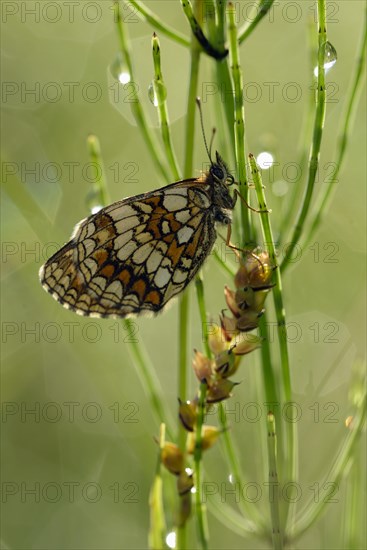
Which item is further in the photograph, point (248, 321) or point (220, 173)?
point (220, 173)

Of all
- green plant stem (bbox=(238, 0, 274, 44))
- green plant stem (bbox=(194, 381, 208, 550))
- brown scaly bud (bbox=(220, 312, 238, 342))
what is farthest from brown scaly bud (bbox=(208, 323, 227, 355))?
green plant stem (bbox=(238, 0, 274, 44))

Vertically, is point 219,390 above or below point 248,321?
below

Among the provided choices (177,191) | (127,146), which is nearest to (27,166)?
(127,146)

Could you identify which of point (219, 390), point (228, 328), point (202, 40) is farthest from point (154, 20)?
point (219, 390)

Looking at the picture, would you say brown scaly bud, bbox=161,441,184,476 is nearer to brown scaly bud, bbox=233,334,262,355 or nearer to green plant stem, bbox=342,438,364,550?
brown scaly bud, bbox=233,334,262,355

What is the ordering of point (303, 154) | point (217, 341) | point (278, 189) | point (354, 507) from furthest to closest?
point (278, 189) → point (303, 154) → point (354, 507) → point (217, 341)

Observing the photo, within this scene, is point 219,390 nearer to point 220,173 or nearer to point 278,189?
point 278,189
